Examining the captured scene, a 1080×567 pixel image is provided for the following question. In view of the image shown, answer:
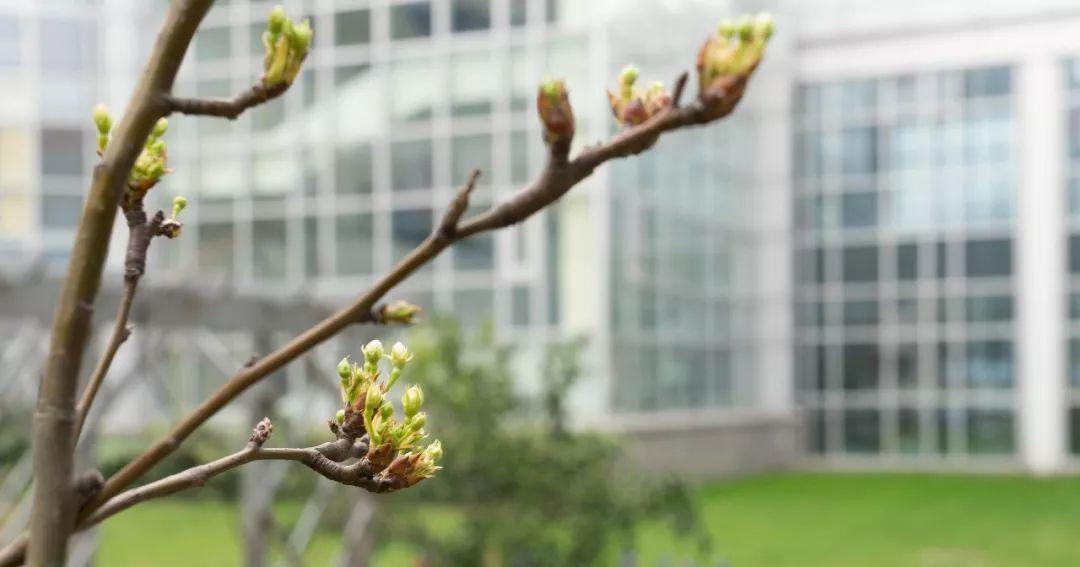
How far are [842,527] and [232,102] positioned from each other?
14.5 metres

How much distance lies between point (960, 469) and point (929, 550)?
8561 millimetres

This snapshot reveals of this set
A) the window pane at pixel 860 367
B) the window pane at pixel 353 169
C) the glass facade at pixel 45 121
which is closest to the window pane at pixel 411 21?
the window pane at pixel 353 169

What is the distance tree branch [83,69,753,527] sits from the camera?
0.69 metres

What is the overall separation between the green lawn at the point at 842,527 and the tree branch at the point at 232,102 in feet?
30.9

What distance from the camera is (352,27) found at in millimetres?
17000

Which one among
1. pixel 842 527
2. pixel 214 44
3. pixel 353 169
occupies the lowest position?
pixel 842 527

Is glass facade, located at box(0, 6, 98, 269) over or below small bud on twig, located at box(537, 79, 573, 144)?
over

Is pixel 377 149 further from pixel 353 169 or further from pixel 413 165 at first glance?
pixel 413 165

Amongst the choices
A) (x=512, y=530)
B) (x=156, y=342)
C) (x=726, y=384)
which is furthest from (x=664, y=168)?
(x=156, y=342)

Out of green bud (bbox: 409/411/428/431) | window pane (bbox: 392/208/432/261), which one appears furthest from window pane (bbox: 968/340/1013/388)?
green bud (bbox: 409/411/428/431)

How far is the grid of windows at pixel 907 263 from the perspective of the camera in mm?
20562

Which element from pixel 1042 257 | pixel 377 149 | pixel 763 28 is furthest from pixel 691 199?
pixel 763 28

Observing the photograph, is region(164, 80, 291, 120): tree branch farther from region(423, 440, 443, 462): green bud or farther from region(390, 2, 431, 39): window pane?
region(390, 2, 431, 39): window pane

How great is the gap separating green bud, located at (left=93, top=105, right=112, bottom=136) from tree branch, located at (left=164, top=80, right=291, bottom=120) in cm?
10
